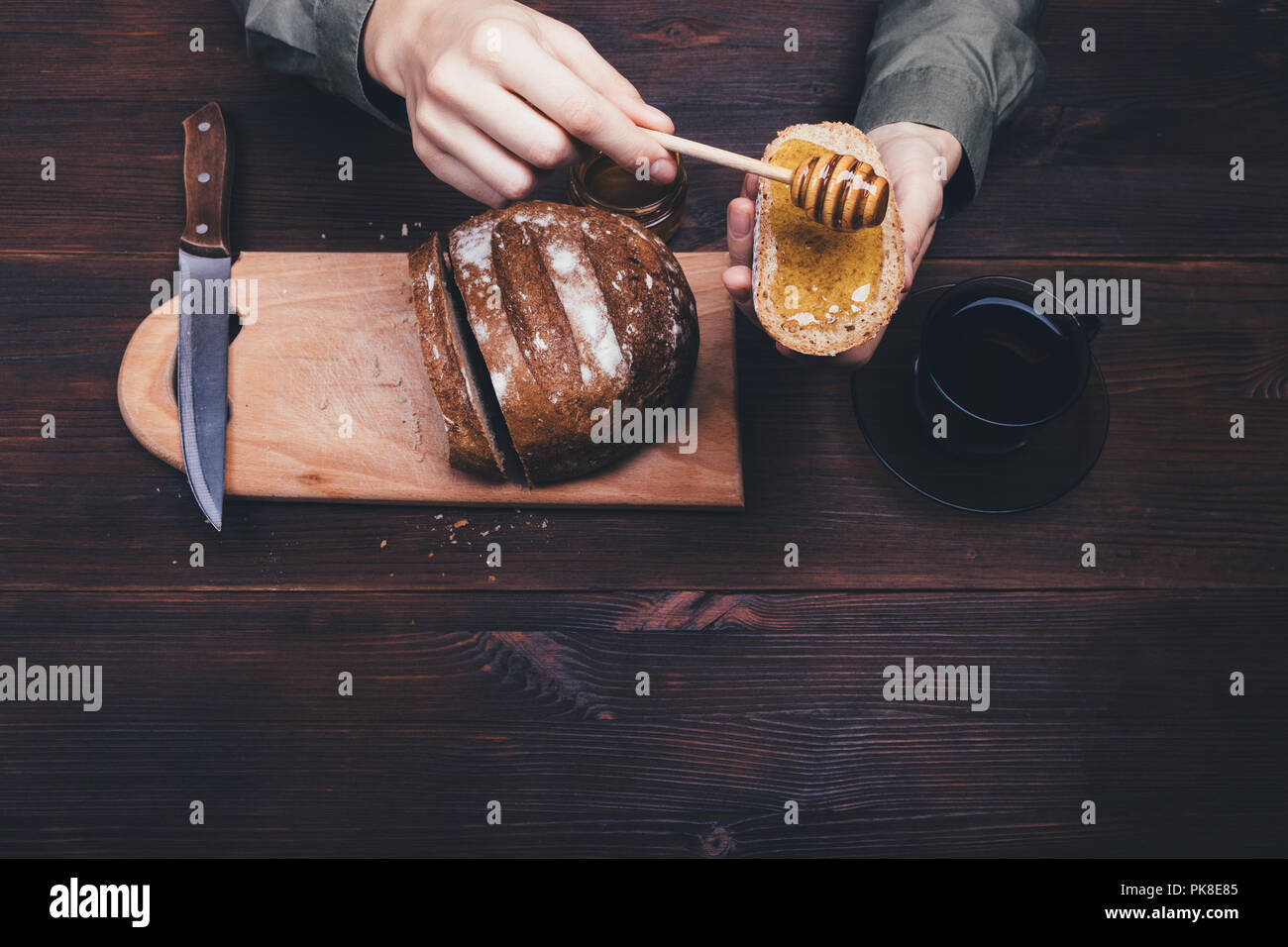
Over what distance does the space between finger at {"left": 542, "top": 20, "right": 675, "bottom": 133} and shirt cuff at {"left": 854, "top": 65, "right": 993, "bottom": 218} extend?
19.8 inches

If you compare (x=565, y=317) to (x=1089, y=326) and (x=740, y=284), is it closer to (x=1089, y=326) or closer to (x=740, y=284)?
(x=740, y=284)

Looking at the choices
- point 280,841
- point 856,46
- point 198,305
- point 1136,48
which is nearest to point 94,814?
point 280,841

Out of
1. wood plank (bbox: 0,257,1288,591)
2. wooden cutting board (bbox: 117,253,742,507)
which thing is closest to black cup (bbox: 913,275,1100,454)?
wood plank (bbox: 0,257,1288,591)

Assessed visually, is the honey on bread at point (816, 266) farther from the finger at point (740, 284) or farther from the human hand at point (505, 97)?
the human hand at point (505, 97)

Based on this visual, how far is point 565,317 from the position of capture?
1236mm

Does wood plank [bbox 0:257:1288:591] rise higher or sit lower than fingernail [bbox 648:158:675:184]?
lower

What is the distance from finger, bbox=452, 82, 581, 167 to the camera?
3.35ft

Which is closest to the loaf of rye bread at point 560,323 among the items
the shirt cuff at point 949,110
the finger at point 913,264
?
the finger at point 913,264

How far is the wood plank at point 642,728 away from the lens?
4.63ft

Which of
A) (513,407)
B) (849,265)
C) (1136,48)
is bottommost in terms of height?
(513,407)

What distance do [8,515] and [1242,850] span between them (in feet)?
7.35

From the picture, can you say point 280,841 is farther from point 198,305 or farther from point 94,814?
point 198,305

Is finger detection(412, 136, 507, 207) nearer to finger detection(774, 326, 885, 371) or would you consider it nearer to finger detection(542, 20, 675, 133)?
finger detection(542, 20, 675, 133)

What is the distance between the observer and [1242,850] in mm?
1396
